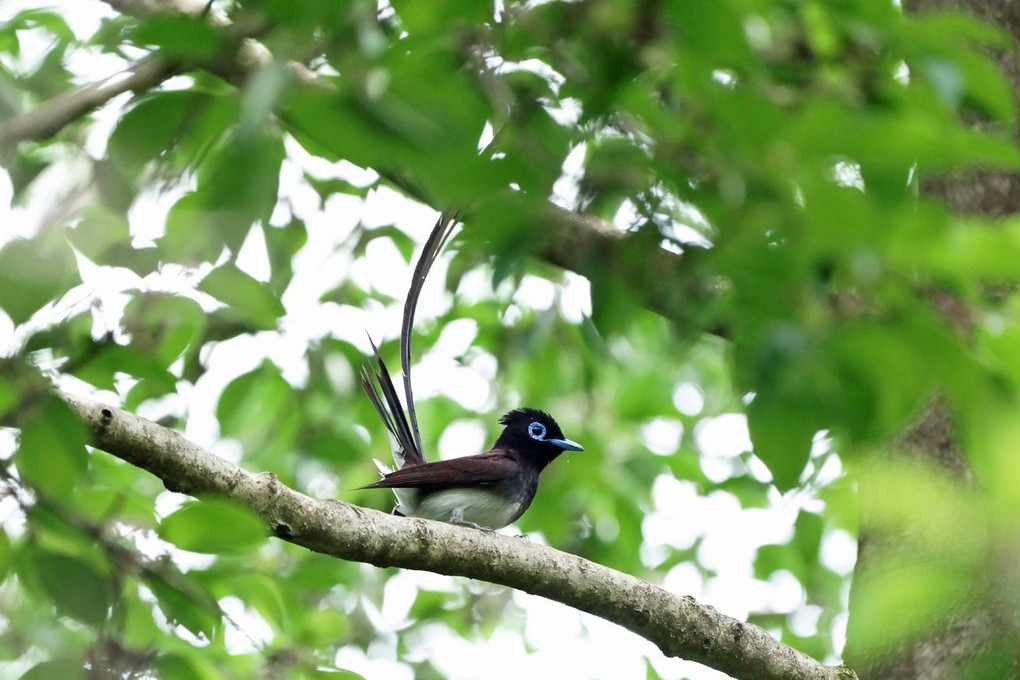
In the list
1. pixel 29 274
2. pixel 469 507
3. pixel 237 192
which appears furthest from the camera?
pixel 469 507

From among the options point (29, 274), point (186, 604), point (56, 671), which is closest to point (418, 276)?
point (186, 604)

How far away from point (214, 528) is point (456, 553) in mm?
1276

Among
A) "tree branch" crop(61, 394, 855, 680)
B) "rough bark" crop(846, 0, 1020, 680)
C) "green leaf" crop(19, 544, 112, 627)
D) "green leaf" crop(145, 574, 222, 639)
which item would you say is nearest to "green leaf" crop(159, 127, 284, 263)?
"green leaf" crop(19, 544, 112, 627)

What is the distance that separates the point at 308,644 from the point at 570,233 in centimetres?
369

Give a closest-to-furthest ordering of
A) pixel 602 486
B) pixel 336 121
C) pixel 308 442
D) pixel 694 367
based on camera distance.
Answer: pixel 336 121
pixel 308 442
pixel 602 486
pixel 694 367

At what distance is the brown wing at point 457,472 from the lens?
15.4ft

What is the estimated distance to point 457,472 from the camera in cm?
491

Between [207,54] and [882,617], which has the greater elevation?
[207,54]

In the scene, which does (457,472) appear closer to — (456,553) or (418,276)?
(418,276)

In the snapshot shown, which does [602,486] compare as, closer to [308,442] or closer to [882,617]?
[308,442]

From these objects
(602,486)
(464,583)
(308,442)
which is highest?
(308,442)

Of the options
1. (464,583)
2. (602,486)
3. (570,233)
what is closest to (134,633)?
(570,233)

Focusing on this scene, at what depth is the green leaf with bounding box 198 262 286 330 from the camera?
1560 mm

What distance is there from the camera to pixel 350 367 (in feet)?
17.0
